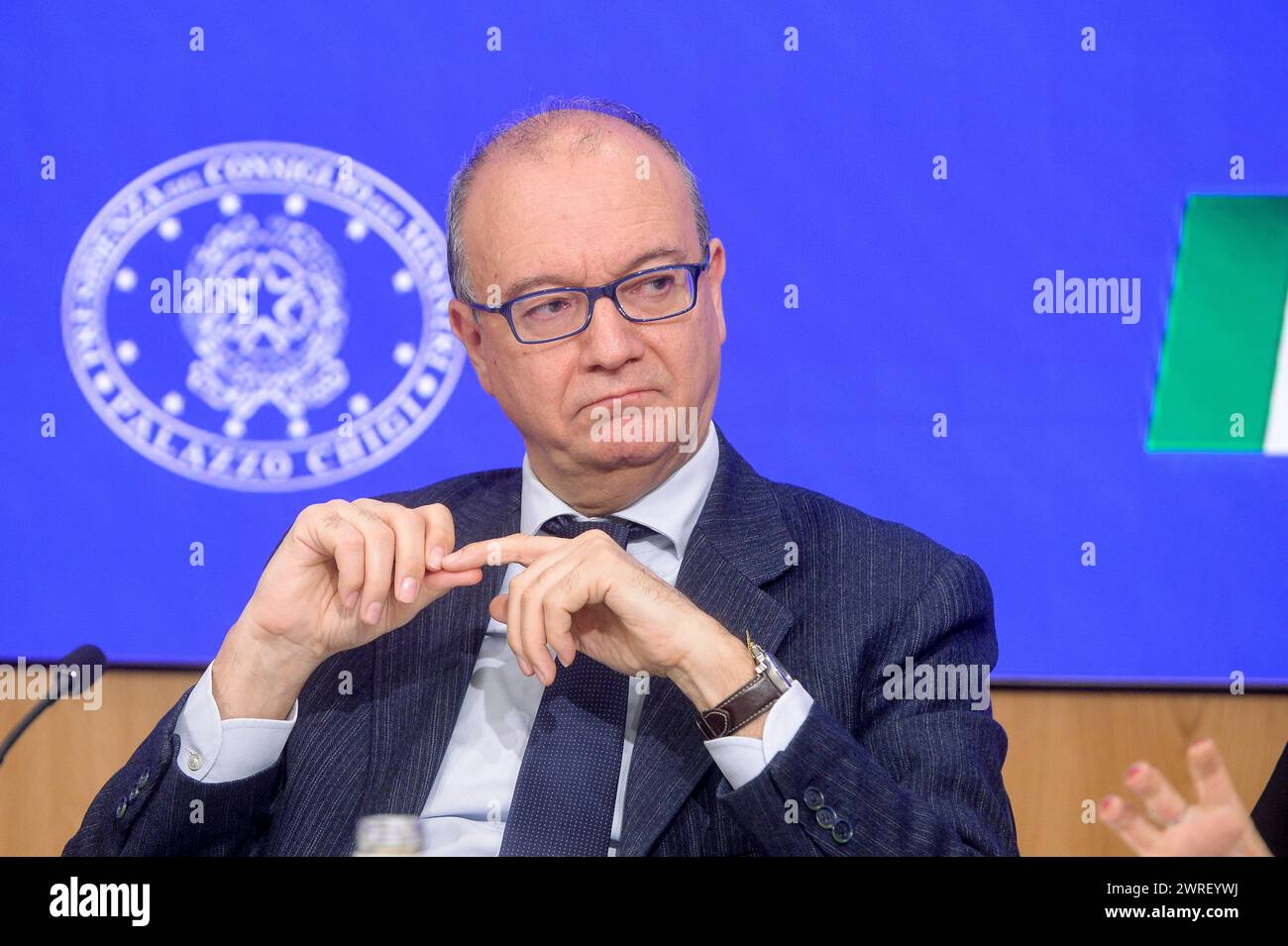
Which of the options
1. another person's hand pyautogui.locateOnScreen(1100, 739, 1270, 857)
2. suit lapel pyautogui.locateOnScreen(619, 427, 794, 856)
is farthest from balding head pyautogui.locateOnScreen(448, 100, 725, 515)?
another person's hand pyautogui.locateOnScreen(1100, 739, 1270, 857)

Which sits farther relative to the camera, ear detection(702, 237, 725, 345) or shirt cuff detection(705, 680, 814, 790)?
ear detection(702, 237, 725, 345)

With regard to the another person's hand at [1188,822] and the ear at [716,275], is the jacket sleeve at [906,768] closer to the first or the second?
the another person's hand at [1188,822]

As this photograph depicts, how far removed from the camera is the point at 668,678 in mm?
1771

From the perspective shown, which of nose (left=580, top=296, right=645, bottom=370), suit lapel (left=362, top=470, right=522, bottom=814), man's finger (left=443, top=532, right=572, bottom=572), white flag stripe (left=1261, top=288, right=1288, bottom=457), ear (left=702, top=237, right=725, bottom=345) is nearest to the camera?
man's finger (left=443, top=532, right=572, bottom=572)

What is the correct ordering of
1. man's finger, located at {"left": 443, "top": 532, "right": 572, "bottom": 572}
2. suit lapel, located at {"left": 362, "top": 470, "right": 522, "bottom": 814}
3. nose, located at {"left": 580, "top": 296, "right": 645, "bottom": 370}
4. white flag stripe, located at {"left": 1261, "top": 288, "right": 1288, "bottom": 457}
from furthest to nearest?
white flag stripe, located at {"left": 1261, "top": 288, "right": 1288, "bottom": 457} → nose, located at {"left": 580, "top": 296, "right": 645, "bottom": 370} → suit lapel, located at {"left": 362, "top": 470, "right": 522, "bottom": 814} → man's finger, located at {"left": 443, "top": 532, "right": 572, "bottom": 572}

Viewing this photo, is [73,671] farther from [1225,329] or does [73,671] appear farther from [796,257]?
[1225,329]

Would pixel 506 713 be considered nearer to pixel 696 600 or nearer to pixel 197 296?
pixel 696 600

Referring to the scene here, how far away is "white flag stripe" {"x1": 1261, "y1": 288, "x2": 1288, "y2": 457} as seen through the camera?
94.9 inches

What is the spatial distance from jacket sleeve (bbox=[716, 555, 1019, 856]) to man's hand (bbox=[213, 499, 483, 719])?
504 millimetres

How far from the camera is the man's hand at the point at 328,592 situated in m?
1.71

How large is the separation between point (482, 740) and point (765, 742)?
48 cm

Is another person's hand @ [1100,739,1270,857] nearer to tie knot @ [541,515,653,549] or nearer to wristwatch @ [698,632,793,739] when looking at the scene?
wristwatch @ [698,632,793,739]
